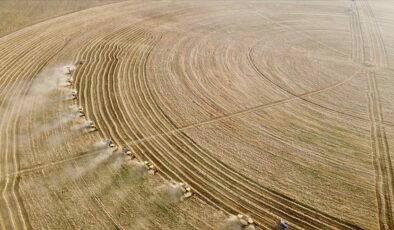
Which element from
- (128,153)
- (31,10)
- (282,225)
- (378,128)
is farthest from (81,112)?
(31,10)

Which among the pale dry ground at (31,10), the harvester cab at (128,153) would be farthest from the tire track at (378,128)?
the pale dry ground at (31,10)

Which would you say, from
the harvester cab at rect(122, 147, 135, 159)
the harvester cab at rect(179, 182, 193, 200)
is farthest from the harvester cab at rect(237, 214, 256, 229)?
the harvester cab at rect(122, 147, 135, 159)

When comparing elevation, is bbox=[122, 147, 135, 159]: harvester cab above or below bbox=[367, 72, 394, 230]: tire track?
above

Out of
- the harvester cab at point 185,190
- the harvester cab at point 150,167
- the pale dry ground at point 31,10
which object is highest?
the pale dry ground at point 31,10

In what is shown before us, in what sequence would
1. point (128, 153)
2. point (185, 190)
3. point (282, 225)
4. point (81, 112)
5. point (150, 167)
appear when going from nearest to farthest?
point (282, 225)
point (185, 190)
point (150, 167)
point (128, 153)
point (81, 112)

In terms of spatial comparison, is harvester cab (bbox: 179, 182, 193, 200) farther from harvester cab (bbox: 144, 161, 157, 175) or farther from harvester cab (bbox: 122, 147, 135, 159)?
harvester cab (bbox: 122, 147, 135, 159)

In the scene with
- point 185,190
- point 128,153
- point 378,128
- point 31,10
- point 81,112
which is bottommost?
point 378,128

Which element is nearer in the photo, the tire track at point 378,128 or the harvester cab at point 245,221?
the harvester cab at point 245,221

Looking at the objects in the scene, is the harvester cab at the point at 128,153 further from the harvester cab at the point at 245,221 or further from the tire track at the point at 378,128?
the tire track at the point at 378,128

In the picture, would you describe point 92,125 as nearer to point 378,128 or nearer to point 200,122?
point 200,122
